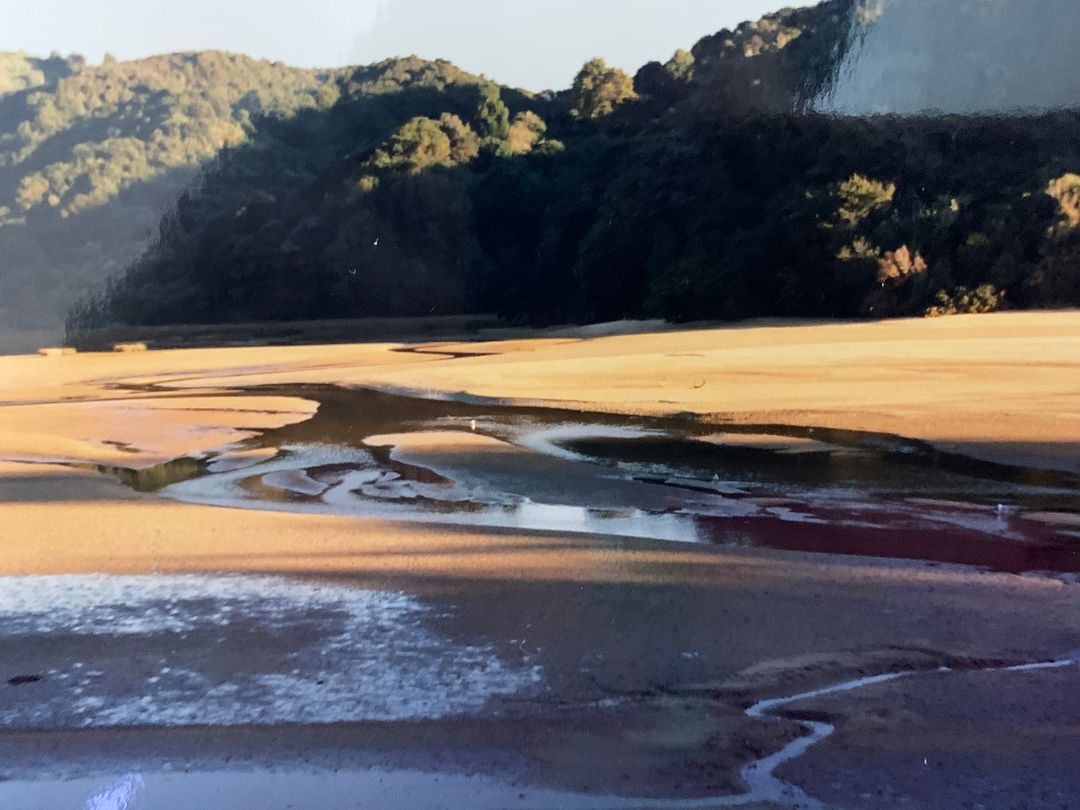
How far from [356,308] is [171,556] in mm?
34865

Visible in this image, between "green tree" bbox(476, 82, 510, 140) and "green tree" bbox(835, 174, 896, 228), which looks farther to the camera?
"green tree" bbox(476, 82, 510, 140)

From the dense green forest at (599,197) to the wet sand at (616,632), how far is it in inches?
485

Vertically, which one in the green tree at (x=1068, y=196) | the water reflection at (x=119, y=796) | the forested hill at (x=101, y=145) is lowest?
the water reflection at (x=119, y=796)

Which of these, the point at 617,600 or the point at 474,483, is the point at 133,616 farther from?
the point at 474,483

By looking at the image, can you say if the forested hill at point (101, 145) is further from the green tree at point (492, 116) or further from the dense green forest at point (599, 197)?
the green tree at point (492, 116)

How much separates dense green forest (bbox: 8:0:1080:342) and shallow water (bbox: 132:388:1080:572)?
43.9ft

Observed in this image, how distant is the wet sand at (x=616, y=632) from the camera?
3695 millimetres

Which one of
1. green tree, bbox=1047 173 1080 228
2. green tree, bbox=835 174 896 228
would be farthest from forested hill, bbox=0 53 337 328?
green tree, bbox=1047 173 1080 228

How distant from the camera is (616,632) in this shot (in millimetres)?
5004

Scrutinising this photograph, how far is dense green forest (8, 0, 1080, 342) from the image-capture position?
23078 millimetres

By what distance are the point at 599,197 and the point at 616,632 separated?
32.4 meters

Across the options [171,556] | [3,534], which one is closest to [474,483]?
[171,556]

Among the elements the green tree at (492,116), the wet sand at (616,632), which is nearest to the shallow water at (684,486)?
the wet sand at (616,632)

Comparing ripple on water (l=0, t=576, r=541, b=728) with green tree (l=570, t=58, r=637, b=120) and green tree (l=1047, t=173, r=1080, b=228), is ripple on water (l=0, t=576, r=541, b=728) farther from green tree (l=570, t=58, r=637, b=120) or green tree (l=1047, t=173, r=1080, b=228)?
green tree (l=570, t=58, r=637, b=120)
